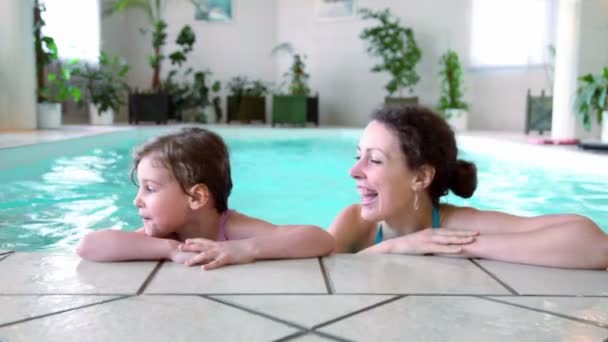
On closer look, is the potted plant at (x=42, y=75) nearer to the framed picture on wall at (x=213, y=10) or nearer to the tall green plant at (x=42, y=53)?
the tall green plant at (x=42, y=53)

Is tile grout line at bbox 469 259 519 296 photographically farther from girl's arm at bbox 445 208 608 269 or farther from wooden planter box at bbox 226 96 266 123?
wooden planter box at bbox 226 96 266 123

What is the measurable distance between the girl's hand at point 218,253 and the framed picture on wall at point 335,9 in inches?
372

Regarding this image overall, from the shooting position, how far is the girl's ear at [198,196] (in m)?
1.54

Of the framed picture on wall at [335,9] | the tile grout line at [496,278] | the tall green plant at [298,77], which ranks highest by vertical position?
the framed picture on wall at [335,9]

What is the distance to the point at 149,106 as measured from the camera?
9.77m

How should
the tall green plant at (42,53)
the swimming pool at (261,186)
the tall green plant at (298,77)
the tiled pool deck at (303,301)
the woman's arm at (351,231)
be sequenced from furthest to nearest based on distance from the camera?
the tall green plant at (298,77), the tall green plant at (42,53), the swimming pool at (261,186), the woman's arm at (351,231), the tiled pool deck at (303,301)

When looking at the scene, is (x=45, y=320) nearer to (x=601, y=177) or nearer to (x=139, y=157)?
(x=139, y=157)

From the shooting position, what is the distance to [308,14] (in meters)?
10.7

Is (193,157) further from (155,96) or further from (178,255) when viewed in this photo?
(155,96)

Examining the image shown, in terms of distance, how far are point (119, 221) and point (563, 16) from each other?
5.21 m

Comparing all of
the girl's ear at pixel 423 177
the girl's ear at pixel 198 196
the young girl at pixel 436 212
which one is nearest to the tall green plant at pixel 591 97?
the young girl at pixel 436 212

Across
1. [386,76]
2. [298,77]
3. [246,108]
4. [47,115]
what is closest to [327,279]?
[47,115]

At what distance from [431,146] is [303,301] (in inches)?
26.7

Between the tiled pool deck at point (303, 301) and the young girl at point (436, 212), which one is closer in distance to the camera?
the tiled pool deck at point (303, 301)
